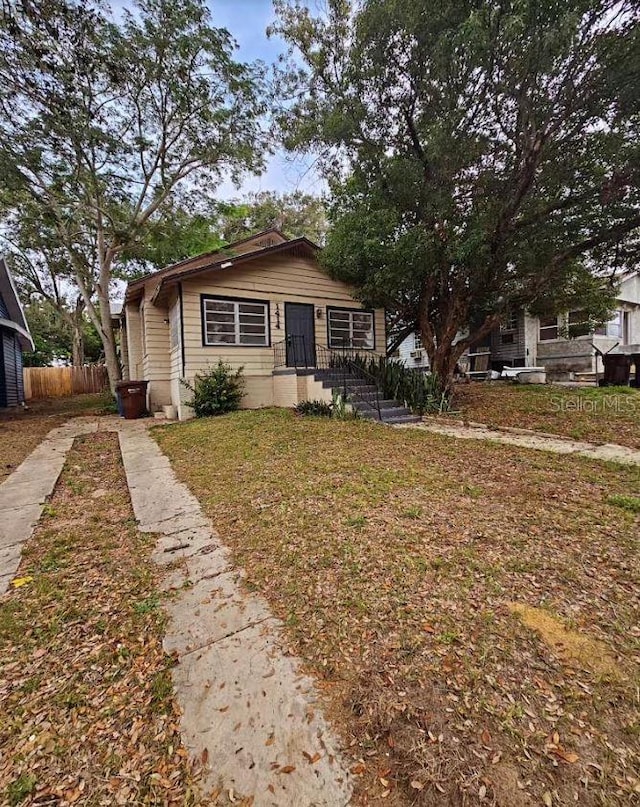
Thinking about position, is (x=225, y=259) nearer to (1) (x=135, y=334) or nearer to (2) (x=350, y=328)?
(2) (x=350, y=328)

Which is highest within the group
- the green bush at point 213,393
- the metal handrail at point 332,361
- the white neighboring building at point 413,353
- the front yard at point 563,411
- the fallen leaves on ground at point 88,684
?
the white neighboring building at point 413,353

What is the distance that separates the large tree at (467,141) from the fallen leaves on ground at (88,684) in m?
7.66

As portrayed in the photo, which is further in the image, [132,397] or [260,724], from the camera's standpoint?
[132,397]

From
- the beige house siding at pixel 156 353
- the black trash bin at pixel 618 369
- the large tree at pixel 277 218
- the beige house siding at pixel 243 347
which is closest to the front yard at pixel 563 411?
the black trash bin at pixel 618 369

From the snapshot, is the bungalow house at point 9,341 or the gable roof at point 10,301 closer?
the gable roof at point 10,301

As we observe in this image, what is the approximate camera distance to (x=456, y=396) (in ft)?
33.0

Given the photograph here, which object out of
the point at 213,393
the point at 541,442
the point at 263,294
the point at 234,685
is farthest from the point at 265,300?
the point at 234,685

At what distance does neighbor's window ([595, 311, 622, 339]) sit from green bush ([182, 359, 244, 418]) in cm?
1563

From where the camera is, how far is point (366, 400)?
849cm

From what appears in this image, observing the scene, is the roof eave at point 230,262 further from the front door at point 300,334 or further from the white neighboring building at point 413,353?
the white neighboring building at point 413,353

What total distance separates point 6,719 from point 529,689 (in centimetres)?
219

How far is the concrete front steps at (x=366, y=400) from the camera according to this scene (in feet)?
26.4

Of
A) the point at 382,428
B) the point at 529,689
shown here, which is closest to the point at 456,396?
the point at 382,428

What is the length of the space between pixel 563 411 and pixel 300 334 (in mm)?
6854
